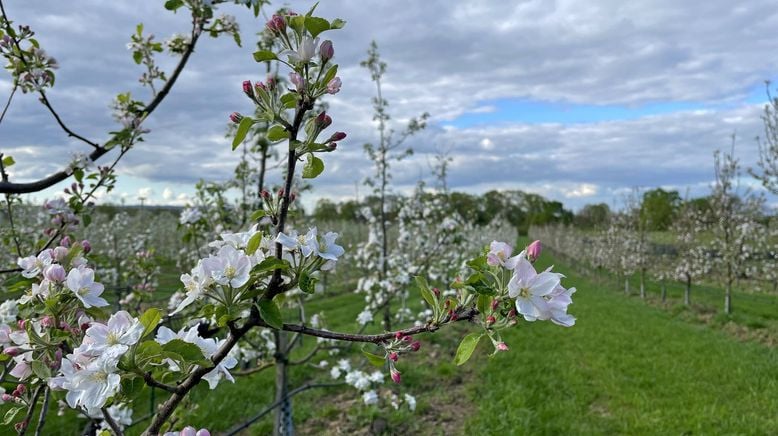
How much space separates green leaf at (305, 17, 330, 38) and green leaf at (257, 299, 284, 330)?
52 centimetres

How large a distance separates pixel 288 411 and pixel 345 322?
22.3 ft

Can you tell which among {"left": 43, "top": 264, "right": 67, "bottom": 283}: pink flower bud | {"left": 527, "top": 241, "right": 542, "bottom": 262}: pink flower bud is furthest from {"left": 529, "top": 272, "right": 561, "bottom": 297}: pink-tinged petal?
{"left": 43, "top": 264, "right": 67, "bottom": 283}: pink flower bud

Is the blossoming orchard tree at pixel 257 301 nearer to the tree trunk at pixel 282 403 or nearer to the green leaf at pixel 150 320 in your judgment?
the green leaf at pixel 150 320

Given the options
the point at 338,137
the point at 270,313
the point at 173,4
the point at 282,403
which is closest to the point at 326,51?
the point at 338,137

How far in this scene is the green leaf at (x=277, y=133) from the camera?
104 centimetres

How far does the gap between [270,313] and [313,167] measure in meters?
0.29

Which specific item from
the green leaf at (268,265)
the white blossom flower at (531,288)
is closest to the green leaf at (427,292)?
the white blossom flower at (531,288)

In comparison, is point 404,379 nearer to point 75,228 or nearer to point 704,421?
point 704,421

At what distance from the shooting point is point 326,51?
41.6 inches

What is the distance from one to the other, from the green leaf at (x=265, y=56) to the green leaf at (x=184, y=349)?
1.78 feet

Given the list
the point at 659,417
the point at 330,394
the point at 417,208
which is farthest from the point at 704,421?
the point at 417,208

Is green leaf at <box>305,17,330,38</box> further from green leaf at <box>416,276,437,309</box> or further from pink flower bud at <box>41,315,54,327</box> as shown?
pink flower bud at <box>41,315,54,327</box>

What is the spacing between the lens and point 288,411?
352 cm

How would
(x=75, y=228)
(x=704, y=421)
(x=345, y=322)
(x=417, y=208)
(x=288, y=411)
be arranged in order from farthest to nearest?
(x=345, y=322), (x=417, y=208), (x=704, y=421), (x=288, y=411), (x=75, y=228)
